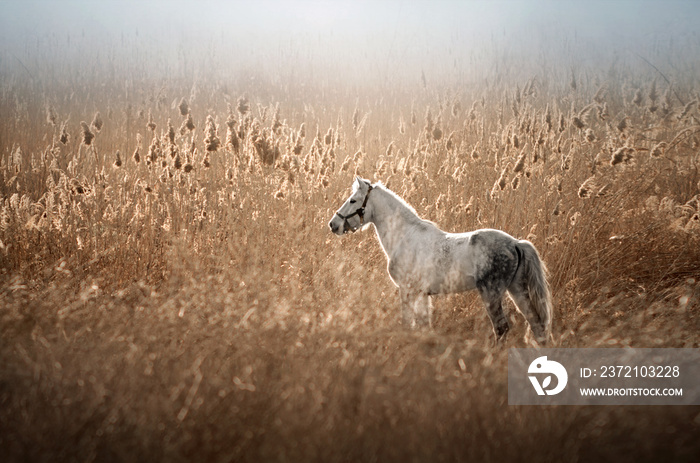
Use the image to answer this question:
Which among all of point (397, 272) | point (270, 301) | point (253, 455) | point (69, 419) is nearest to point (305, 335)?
point (270, 301)

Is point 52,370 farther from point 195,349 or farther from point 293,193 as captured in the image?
point 293,193

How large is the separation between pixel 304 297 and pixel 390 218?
1.21m

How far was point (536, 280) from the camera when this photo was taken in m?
4.23

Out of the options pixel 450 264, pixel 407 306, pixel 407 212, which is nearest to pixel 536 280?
pixel 450 264

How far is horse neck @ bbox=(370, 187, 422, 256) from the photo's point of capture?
486 centimetres

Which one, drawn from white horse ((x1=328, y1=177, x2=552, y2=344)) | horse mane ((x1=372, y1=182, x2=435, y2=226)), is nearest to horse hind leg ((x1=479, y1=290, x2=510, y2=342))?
white horse ((x1=328, y1=177, x2=552, y2=344))

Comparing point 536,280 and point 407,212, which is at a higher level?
point 407,212

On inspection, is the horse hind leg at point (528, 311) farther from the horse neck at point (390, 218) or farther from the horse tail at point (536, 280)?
the horse neck at point (390, 218)

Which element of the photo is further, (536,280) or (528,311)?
(528,311)

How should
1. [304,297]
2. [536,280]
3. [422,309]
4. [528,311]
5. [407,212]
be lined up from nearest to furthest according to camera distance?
[304,297] < [536,280] < [528,311] < [422,309] < [407,212]

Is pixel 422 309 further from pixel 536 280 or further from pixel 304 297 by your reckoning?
pixel 304 297

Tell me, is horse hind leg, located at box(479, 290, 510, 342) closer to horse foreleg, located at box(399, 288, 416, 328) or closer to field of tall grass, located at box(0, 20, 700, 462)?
field of tall grass, located at box(0, 20, 700, 462)

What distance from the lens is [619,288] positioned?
5512 millimetres

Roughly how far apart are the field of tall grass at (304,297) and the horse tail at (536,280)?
8.1 inches
